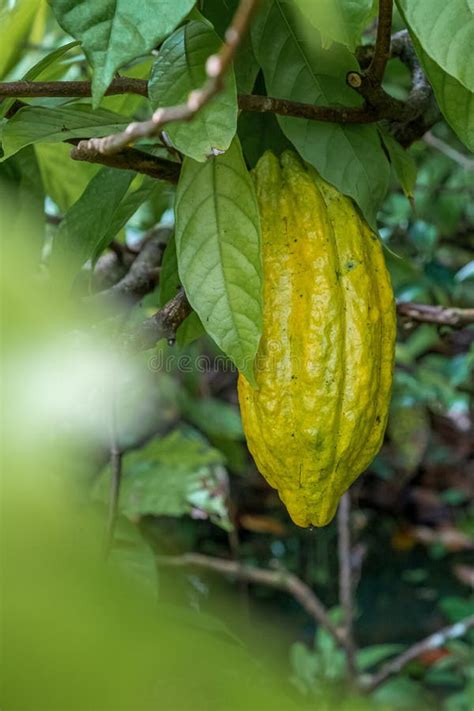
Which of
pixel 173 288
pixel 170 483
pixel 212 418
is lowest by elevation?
pixel 212 418

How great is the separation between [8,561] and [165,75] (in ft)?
1.65

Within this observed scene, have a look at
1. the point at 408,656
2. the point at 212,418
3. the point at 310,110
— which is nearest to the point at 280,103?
the point at 310,110

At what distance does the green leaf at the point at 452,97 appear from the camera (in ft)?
2.06

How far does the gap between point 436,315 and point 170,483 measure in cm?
64

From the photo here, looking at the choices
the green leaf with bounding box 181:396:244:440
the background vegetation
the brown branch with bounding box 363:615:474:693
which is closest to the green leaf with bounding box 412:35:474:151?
the background vegetation

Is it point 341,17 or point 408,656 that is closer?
→ point 341,17

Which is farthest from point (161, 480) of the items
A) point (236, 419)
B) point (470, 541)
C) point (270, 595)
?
point (470, 541)

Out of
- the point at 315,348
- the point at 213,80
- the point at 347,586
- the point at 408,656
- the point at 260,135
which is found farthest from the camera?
the point at 347,586

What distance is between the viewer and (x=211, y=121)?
0.57 metres

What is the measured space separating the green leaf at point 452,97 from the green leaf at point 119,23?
22cm

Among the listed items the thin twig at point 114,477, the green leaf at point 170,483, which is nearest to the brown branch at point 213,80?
the thin twig at point 114,477

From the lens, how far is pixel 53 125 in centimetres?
63

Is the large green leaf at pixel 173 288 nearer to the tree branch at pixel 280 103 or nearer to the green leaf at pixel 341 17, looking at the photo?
the tree branch at pixel 280 103

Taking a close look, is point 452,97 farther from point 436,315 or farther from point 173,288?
point 436,315
